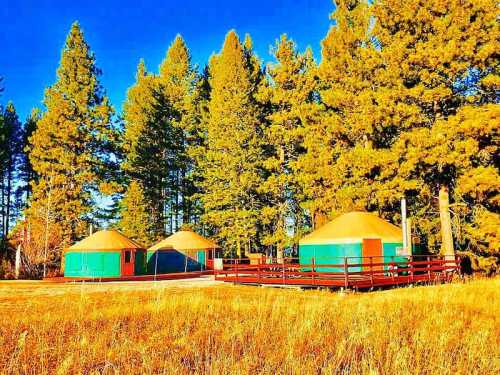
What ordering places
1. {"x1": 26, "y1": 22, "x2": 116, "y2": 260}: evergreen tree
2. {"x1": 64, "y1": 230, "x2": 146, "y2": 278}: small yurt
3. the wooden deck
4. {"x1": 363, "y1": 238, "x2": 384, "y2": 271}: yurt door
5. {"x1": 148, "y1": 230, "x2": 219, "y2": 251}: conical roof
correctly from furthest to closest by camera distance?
{"x1": 26, "y1": 22, "x2": 116, "y2": 260}: evergreen tree
{"x1": 148, "y1": 230, "x2": 219, "y2": 251}: conical roof
{"x1": 64, "y1": 230, "x2": 146, "y2": 278}: small yurt
{"x1": 363, "y1": 238, "x2": 384, "y2": 271}: yurt door
the wooden deck

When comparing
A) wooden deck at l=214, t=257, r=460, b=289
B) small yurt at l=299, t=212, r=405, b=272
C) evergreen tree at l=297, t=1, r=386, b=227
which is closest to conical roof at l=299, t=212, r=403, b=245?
small yurt at l=299, t=212, r=405, b=272

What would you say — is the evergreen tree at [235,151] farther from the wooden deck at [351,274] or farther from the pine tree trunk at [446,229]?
the pine tree trunk at [446,229]

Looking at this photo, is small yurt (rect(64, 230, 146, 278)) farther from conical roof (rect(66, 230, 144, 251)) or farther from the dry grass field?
the dry grass field

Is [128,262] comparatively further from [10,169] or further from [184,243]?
[10,169]

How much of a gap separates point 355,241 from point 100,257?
1484 centimetres

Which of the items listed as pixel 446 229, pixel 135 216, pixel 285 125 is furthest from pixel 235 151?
pixel 446 229

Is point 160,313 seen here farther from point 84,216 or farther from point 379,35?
point 84,216

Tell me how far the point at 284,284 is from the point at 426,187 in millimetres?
9875

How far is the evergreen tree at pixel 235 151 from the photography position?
34.9 m

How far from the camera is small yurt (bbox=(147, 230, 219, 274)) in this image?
32844 mm

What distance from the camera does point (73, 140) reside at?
3606 cm

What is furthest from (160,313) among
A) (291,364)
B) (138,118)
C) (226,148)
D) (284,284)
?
(138,118)

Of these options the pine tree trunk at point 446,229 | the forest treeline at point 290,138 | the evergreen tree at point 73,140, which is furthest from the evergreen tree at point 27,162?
the pine tree trunk at point 446,229

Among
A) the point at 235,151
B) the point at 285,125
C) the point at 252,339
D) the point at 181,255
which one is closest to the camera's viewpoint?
the point at 252,339
